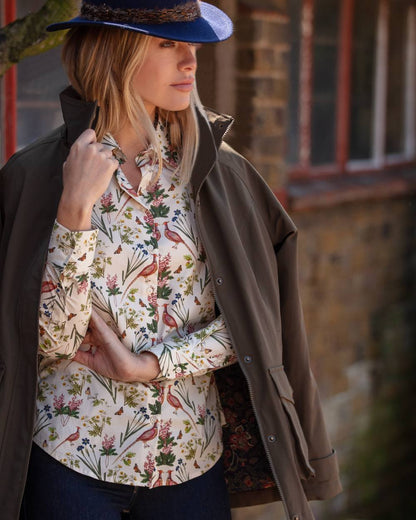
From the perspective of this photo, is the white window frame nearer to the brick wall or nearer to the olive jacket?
the brick wall

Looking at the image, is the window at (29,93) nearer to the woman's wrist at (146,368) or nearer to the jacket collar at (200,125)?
the jacket collar at (200,125)

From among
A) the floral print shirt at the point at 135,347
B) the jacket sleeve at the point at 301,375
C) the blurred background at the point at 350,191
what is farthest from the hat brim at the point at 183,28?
the blurred background at the point at 350,191

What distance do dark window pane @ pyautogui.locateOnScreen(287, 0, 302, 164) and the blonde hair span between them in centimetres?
367

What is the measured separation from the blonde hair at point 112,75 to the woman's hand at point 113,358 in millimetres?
407

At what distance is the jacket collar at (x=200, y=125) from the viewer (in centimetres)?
214

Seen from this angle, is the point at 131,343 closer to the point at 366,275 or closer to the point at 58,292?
the point at 58,292

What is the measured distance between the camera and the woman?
6.81 feet

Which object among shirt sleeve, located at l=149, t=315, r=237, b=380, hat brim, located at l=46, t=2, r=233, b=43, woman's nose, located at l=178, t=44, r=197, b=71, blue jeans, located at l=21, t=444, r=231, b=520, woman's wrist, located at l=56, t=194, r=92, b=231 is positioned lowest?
blue jeans, located at l=21, t=444, r=231, b=520

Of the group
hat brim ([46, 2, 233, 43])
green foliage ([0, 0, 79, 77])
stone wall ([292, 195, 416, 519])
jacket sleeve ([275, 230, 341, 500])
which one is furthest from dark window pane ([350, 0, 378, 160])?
hat brim ([46, 2, 233, 43])

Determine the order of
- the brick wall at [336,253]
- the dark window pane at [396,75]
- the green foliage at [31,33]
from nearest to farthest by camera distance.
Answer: the green foliage at [31,33]
the brick wall at [336,253]
the dark window pane at [396,75]

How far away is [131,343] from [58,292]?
0.75 feet

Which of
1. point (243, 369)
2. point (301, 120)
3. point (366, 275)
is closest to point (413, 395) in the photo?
point (366, 275)

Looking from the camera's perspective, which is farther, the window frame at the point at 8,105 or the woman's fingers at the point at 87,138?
the window frame at the point at 8,105

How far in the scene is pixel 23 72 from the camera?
3326mm
